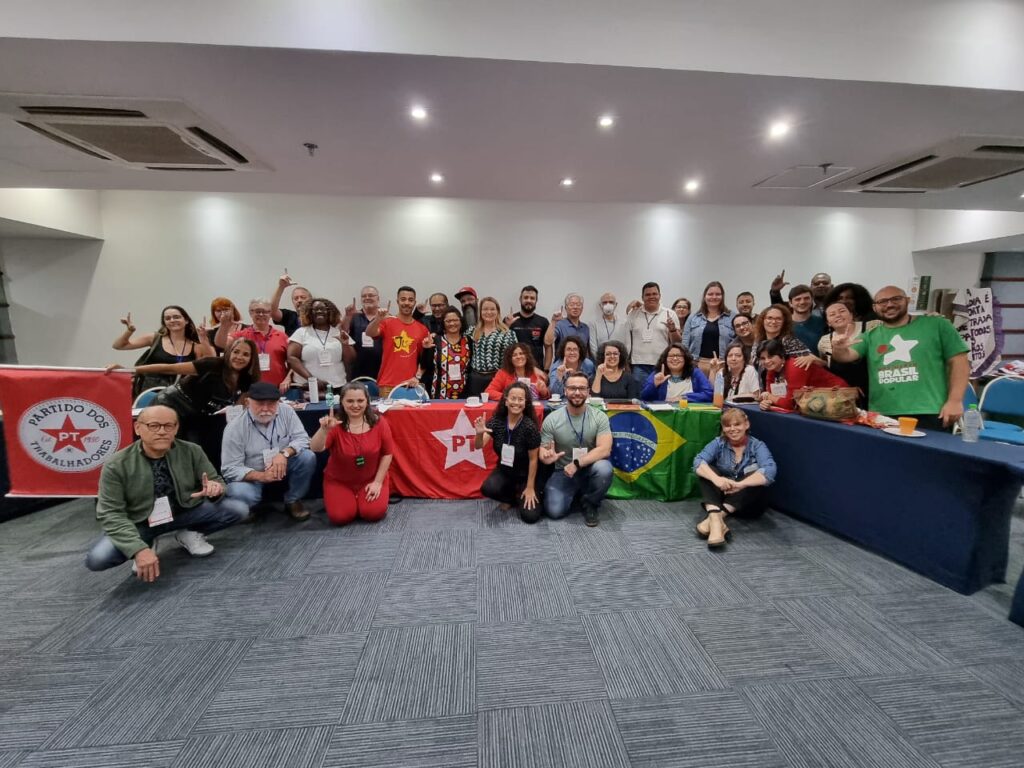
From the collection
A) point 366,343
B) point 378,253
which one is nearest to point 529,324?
point 366,343

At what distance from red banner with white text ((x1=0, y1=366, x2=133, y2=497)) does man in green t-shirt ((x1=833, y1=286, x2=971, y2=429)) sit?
4905 millimetres

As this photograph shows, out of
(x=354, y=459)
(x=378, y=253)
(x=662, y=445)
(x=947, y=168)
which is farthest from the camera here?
(x=378, y=253)

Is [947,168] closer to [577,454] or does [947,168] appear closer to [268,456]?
[577,454]

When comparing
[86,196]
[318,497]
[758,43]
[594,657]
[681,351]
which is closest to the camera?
[594,657]

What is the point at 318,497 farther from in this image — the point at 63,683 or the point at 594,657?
the point at 594,657

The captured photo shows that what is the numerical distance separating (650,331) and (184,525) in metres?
4.36

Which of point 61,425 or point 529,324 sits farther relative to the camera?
point 529,324

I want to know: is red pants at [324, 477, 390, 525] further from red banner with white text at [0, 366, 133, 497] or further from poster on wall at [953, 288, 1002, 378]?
poster on wall at [953, 288, 1002, 378]

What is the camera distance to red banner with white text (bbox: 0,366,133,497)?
254 cm

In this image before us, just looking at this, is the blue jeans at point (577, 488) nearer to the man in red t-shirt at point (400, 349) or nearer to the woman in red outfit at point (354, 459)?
the woman in red outfit at point (354, 459)

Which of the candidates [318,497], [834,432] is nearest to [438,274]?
[318,497]

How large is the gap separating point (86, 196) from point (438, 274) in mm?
4643

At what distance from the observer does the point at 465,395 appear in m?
3.99

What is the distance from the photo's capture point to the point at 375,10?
1.94m
